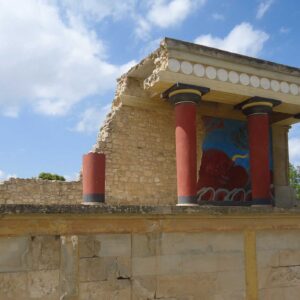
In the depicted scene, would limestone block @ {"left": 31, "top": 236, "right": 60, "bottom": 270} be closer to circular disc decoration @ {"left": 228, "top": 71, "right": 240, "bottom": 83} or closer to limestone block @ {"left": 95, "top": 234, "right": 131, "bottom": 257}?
limestone block @ {"left": 95, "top": 234, "right": 131, "bottom": 257}

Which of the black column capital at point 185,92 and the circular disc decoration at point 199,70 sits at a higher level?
the circular disc decoration at point 199,70

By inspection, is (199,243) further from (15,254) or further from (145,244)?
(15,254)

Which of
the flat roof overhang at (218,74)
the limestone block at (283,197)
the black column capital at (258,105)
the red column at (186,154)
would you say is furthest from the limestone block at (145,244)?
the limestone block at (283,197)

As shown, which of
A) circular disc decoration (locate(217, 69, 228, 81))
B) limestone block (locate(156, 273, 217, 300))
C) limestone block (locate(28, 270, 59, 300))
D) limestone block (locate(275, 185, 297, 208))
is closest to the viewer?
limestone block (locate(28, 270, 59, 300))

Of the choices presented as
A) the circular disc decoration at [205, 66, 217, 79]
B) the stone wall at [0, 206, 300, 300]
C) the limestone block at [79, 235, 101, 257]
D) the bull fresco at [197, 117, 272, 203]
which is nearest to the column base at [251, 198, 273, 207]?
the bull fresco at [197, 117, 272, 203]

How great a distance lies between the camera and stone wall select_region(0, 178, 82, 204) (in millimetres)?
11211

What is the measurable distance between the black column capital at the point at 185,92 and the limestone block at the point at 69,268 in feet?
25.3

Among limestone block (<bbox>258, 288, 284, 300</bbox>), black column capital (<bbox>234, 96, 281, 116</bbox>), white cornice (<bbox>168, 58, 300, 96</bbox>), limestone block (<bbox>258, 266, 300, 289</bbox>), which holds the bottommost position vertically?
limestone block (<bbox>258, 288, 284, 300</bbox>)

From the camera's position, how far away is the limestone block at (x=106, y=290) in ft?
11.8

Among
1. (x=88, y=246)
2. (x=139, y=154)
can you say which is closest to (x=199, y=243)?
(x=88, y=246)

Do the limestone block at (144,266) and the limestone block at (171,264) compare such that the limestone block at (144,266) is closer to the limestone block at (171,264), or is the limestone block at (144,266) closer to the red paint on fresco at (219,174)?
the limestone block at (171,264)

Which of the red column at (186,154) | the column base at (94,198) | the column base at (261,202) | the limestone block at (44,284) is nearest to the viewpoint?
the limestone block at (44,284)

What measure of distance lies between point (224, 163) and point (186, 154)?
3.36m

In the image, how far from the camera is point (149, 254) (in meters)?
3.91
